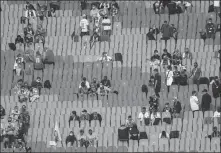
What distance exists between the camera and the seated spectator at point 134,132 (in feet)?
214

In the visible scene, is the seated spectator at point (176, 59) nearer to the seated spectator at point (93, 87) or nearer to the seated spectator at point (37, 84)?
the seated spectator at point (93, 87)

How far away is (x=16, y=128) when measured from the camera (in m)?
66.4

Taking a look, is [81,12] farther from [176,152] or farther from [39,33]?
[176,152]

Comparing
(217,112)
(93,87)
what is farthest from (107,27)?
(217,112)

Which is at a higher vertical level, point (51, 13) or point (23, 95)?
point (51, 13)

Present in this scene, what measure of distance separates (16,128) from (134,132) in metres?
5.77

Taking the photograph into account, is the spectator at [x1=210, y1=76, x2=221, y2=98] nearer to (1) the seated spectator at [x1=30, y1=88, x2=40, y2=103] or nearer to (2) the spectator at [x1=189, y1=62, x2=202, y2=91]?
(2) the spectator at [x1=189, y1=62, x2=202, y2=91]

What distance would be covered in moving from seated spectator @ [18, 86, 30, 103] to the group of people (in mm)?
1003

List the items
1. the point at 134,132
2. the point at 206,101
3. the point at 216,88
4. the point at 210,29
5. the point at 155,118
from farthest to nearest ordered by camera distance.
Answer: the point at 210,29 < the point at 216,88 < the point at 206,101 < the point at 155,118 < the point at 134,132

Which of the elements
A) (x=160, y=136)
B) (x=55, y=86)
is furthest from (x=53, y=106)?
(x=160, y=136)

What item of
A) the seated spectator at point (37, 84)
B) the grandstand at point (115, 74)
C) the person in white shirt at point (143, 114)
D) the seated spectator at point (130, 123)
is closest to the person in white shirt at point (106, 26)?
the grandstand at point (115, 74)

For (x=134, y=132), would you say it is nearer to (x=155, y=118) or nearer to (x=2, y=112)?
(x=155, y=118)

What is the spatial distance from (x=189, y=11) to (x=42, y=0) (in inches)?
318

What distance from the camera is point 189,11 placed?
73.2 meters
